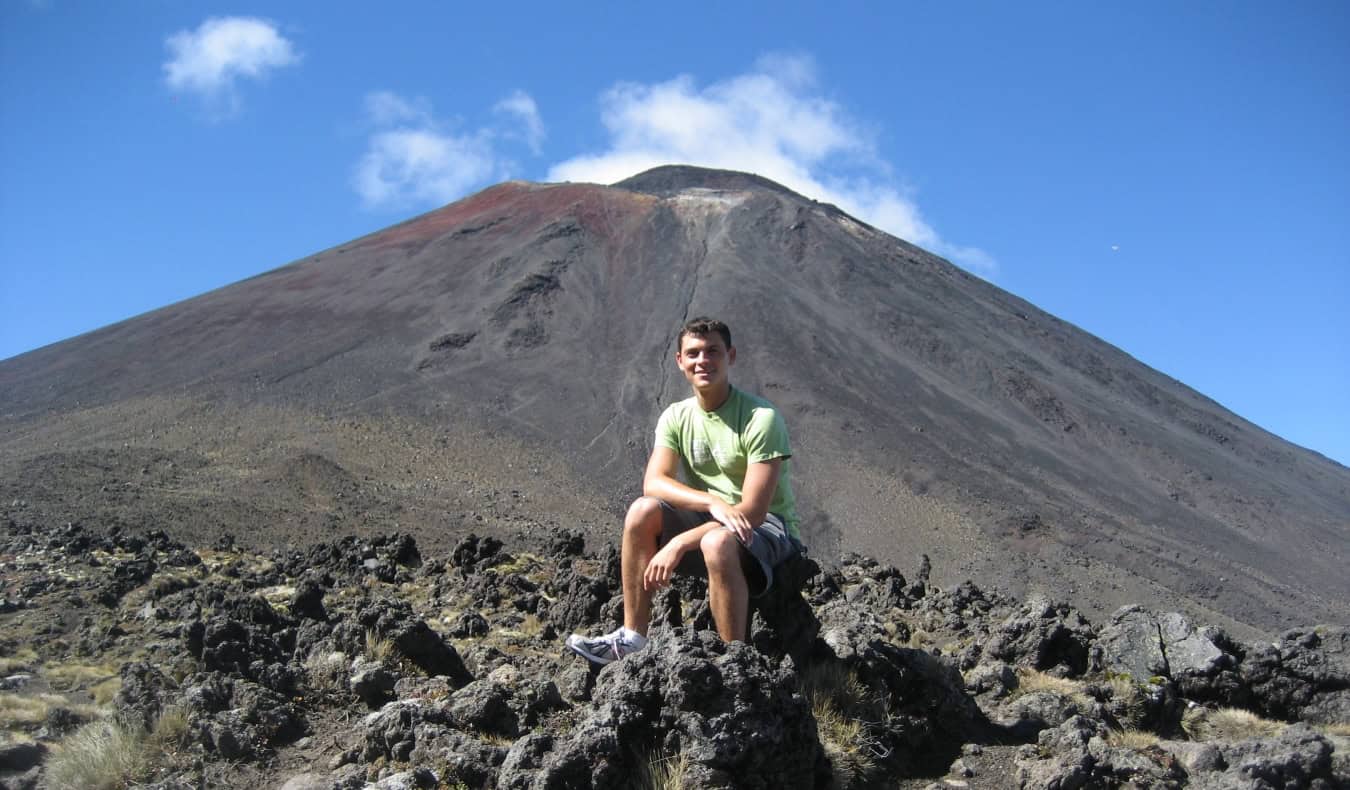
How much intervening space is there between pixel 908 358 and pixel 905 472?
15.2 meters

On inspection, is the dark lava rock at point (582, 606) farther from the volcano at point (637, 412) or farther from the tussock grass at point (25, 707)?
the volcano at point (637, 412)

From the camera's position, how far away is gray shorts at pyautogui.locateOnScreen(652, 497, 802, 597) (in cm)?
472

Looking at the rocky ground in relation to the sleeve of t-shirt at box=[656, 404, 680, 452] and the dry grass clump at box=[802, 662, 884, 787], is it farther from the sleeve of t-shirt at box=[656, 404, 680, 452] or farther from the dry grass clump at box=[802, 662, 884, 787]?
the sleeve of t-shirt at box=[656, 404, 680, 452]

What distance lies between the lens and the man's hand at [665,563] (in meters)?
4.58

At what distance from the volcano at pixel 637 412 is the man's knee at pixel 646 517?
60.3 ft

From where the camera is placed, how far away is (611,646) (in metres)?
4.98

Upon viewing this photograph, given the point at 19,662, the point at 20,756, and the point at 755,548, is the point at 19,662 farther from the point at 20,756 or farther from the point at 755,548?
the point at 755,548

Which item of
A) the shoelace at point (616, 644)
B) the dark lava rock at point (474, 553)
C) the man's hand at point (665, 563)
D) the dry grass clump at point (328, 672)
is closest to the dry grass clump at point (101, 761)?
the dry grass clump at point (328, 672)

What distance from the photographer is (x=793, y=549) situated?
501 centimetres

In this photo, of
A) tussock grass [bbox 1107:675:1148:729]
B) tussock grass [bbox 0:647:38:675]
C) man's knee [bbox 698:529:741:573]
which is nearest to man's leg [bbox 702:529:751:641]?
man's knee [bbox 698:529:741:573]

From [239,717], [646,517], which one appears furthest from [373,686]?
[646,517]

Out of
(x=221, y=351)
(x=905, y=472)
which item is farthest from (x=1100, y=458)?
(x=221, y=351)

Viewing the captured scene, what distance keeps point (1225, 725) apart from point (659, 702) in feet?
13.4

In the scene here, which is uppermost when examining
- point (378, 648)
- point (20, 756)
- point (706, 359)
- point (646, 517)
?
point (706, 359)
